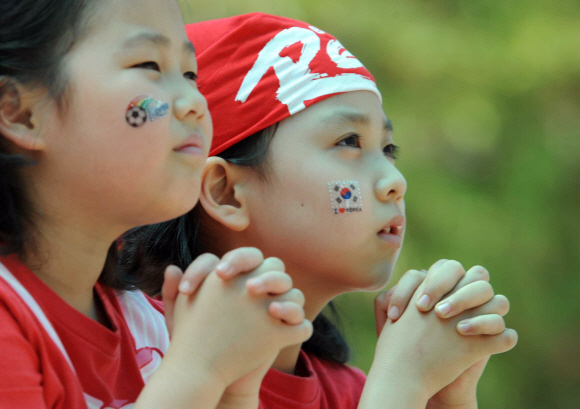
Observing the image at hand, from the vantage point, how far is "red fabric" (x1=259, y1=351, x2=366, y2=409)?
1.21m

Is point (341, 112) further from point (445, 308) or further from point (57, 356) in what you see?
point (57, 356)

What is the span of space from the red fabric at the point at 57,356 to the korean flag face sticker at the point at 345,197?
39 centimetres

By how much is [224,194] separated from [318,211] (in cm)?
19

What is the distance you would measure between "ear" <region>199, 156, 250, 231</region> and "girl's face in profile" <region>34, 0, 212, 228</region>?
0.31 metres

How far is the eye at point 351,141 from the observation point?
119cm

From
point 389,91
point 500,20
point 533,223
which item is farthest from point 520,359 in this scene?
point 500,20

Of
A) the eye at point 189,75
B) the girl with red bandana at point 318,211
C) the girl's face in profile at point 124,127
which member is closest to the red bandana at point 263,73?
the girl with red bandana at point 318,211

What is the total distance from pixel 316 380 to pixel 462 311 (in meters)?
0.33

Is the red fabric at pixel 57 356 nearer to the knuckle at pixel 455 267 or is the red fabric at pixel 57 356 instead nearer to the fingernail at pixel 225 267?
the fingernail at pixel 225 267

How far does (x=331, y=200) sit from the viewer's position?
3.73 ft

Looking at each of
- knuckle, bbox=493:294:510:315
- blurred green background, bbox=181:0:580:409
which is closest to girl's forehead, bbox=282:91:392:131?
knuckle, bbox=493:294:510:315

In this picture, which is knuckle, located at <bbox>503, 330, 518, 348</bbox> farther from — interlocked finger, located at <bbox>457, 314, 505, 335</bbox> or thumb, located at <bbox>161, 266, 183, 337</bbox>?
thumb, located at <bbox>161, 266, 183, 337</bbox>

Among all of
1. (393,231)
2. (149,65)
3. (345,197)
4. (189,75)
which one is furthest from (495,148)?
(149,65)

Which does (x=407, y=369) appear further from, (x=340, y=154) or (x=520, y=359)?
(x=520, y=359)
